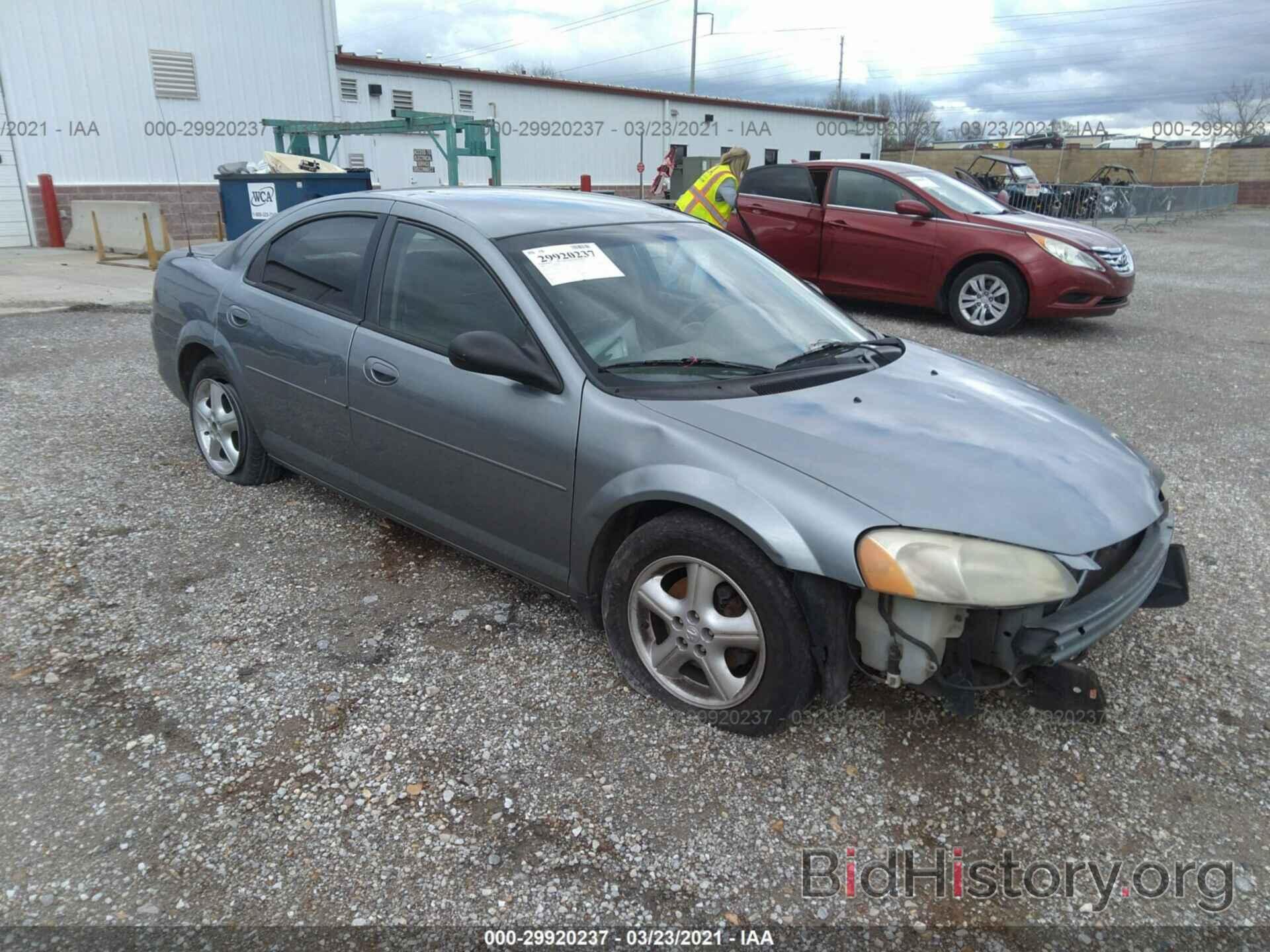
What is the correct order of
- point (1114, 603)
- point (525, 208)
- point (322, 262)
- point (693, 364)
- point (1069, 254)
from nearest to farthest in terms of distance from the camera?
→ point (1114, 603)
point (693, 364)
point (525, 208)
point (322, 262)
point (1069, 254)

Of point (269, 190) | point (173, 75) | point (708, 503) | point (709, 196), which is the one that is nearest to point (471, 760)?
point (708, 503)

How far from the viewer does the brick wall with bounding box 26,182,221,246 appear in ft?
50.4

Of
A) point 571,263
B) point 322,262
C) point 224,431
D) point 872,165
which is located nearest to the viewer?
point 571,263

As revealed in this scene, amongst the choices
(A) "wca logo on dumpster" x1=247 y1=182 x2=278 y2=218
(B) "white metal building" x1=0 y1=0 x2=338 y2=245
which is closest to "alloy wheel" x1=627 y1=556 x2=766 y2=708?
(A) "wca logo on dumpster" x1=247 y1=182 x2=278 y2=218

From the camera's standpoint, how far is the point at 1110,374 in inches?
280

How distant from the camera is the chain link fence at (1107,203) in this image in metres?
21.0

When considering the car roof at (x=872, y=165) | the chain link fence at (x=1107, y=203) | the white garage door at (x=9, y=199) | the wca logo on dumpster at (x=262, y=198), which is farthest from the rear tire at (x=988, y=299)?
the white garage door at (x=9, y=199)

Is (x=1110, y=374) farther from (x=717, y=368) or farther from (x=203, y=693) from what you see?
(x=203, y=693)

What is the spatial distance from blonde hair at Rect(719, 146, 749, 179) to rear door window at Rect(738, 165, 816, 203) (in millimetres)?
123

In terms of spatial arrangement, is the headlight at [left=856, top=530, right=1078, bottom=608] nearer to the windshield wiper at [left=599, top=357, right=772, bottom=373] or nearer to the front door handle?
the windshield wiper at [left=599, top=357, right=772, bottom=373]

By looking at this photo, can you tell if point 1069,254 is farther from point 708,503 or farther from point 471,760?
point 471,760

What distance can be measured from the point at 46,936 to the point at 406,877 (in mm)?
769

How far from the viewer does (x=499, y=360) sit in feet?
9.09

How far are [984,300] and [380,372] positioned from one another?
22.2 ft
